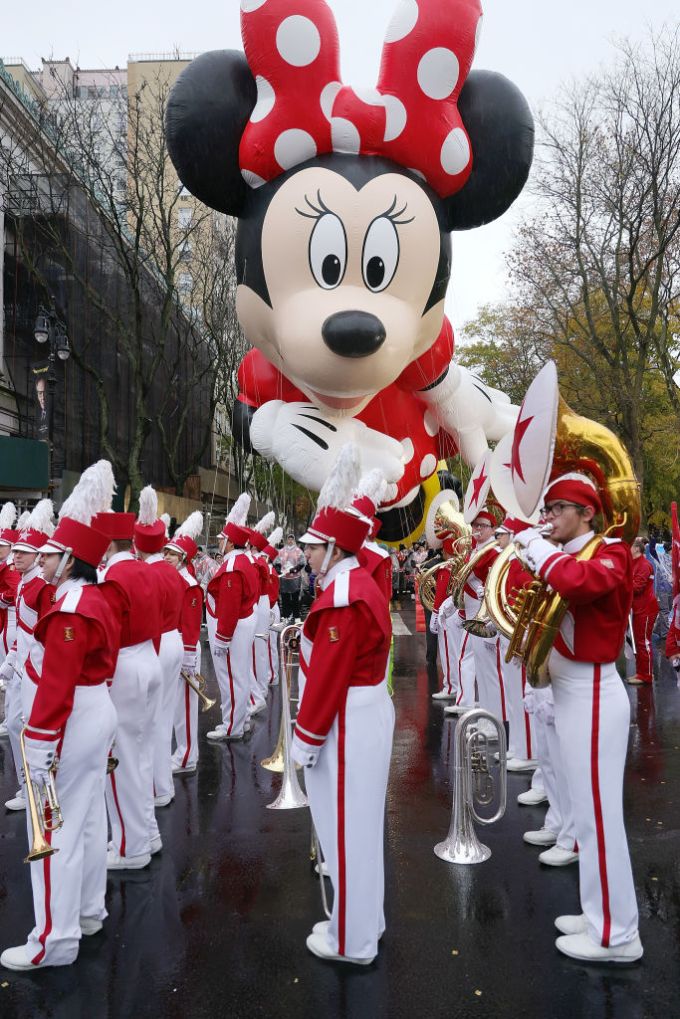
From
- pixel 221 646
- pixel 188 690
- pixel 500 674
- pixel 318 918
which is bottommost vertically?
pixel 318 918

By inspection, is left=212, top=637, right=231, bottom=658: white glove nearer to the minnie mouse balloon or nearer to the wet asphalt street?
the wet asphalt street

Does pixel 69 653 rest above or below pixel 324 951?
above

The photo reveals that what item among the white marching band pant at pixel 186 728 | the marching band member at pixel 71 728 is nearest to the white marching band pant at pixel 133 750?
A: the marching band member at pixel 71 728

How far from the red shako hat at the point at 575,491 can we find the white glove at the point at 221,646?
444 cm

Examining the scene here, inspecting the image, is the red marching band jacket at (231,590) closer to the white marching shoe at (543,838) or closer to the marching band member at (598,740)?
the white marching shoe at (543,838)

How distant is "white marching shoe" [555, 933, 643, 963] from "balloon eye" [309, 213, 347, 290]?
13.5 feet

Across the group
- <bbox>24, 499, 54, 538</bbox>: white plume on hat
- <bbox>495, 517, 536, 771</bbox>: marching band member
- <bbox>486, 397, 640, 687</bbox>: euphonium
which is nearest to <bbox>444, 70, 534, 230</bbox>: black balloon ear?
<bbox>495, 517, 536, 771</bbox>: marching band member

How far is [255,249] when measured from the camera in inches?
226

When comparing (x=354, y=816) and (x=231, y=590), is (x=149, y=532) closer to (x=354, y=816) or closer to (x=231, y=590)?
(x=231, y=590)

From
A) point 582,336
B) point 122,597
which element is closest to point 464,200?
point 122,597

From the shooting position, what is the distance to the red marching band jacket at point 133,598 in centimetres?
436

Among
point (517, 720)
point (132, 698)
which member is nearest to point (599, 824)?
point (132, 698)

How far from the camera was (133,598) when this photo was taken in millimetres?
4438

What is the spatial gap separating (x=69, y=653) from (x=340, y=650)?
3.80ft
